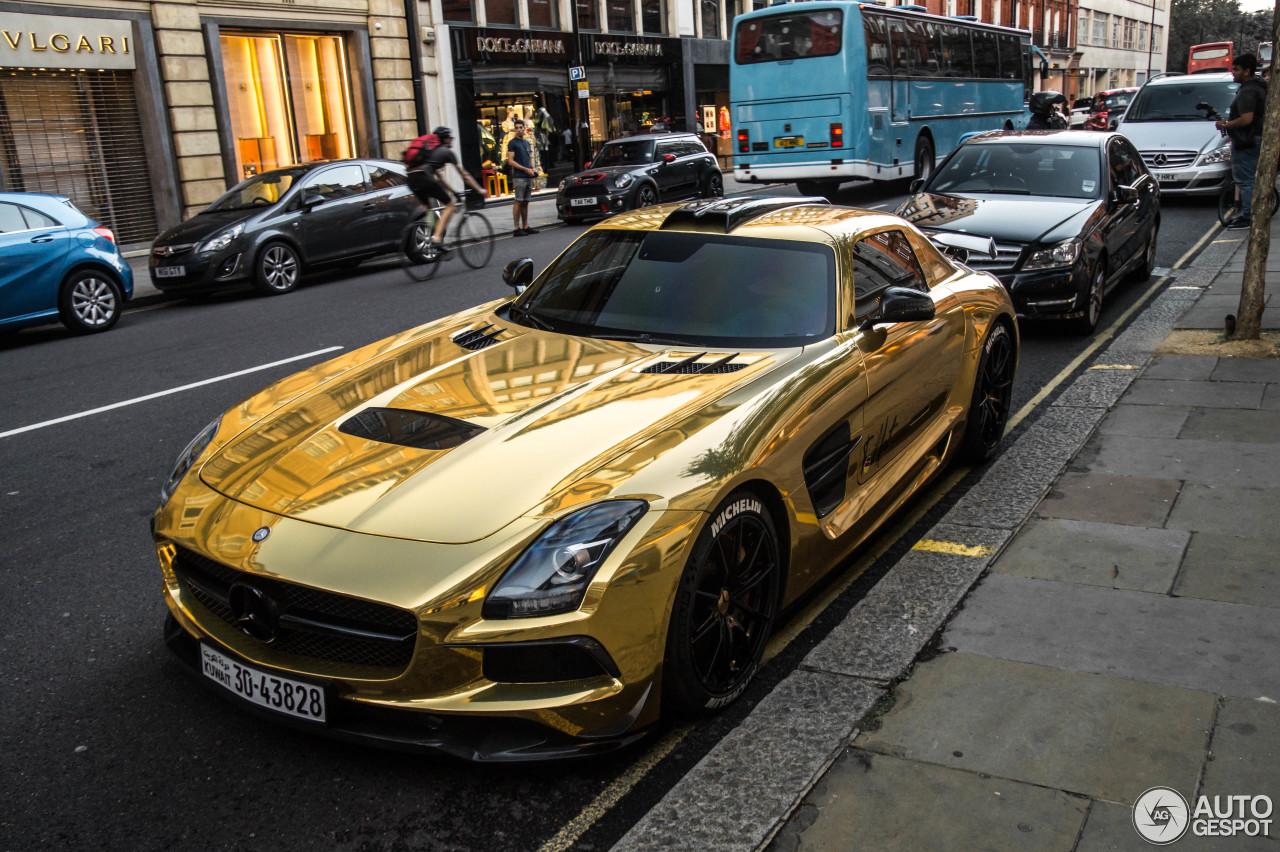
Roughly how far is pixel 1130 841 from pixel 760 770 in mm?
935

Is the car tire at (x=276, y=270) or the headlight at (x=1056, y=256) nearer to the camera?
the headlight at (x=1056, y=256)

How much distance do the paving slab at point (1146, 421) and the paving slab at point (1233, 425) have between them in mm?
54

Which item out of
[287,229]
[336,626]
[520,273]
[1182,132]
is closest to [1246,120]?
[1182,132]

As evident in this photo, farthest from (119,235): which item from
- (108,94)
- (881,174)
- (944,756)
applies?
(944,756)

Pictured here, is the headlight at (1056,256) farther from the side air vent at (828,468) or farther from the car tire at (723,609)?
the car tire at (723,609)

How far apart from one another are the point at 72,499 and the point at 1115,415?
5795 mm

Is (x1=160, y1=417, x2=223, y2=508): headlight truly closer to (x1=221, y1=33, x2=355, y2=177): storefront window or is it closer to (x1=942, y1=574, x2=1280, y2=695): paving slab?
(x1=942, y1=574, x2=1280, y2=695): paving slab

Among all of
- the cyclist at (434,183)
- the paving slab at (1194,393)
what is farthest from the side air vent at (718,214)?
the cyclist at (434,183)

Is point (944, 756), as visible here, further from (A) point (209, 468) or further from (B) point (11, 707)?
(B) point (11, 707)

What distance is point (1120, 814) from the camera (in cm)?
267

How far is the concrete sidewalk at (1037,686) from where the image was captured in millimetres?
2713

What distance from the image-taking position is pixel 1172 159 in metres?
17.0

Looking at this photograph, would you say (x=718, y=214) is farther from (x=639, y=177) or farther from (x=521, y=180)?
(x=639, y=177)

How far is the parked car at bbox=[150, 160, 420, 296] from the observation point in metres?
12.8
